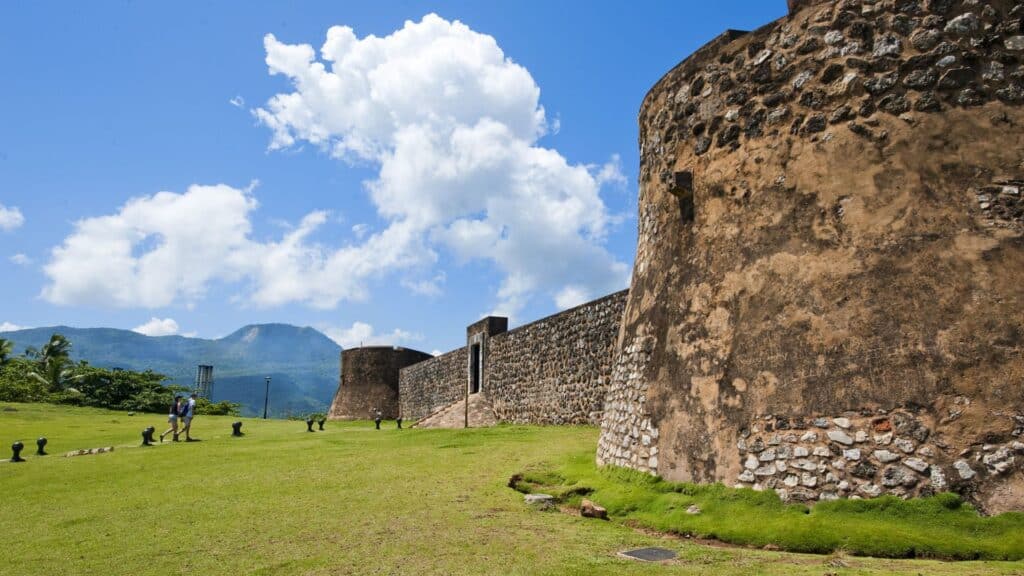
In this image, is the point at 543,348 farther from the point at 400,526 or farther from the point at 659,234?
the point at 400,526

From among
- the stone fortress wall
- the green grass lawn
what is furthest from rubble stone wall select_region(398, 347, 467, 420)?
the green grass lawn

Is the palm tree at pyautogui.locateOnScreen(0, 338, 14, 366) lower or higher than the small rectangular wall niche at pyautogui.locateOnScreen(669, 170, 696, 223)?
higher

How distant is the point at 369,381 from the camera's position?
36.5 m

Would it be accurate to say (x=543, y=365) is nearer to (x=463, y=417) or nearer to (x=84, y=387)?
(x=463, y=417)

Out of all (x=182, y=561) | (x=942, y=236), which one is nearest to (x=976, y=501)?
(x=942, y=236)

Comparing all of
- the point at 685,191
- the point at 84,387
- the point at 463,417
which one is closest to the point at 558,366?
the point at 463,417

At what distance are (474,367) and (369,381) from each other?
12889 mm

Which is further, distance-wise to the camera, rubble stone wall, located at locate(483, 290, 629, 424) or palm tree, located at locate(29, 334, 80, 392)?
palm tree, located at locate(29, 334, 80, 392)

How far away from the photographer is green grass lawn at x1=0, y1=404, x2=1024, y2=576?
481 cm

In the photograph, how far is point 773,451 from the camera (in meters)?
5.74

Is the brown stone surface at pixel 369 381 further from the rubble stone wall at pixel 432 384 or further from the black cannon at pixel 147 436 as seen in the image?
the black cannon at pixel 147 436

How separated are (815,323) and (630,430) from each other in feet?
8.26

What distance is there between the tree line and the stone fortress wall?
707 inches

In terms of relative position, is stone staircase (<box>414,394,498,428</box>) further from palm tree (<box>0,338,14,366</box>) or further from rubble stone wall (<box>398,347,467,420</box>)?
palm tree (<box>0,338,14,366</box>)
